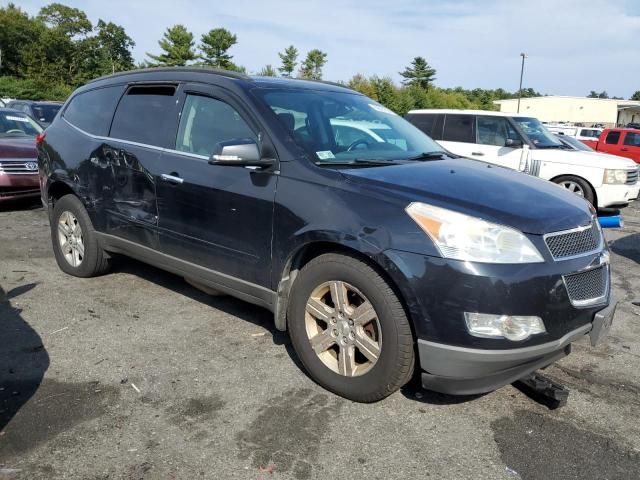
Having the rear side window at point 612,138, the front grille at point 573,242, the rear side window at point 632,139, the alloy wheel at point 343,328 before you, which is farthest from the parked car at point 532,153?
the rear side window at point 612,138

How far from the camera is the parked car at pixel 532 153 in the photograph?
9750 millimetres

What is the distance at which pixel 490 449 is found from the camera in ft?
9.13

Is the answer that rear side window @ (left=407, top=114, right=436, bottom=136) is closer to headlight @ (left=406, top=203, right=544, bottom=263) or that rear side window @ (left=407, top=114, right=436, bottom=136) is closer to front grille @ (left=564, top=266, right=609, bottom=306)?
front grille @ (left=564, top=266, right=609, bottom=306)

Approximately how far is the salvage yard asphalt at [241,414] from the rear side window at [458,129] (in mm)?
6604

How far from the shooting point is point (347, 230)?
9.85 feet

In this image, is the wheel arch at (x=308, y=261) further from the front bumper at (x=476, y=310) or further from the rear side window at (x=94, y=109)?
the rear side window at (x=94, y=109)

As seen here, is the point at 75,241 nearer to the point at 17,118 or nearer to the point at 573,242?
the point at 573,242

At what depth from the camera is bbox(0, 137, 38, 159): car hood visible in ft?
27.2

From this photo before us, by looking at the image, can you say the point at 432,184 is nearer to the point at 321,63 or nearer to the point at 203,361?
the point at 203,361

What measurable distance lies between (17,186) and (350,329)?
716 cm

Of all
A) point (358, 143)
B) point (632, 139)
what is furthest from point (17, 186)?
point (632, 139)

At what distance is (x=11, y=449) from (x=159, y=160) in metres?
2.17

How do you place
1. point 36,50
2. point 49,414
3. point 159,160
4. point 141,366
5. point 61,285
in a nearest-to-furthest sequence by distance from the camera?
point 49,414, point 141,366, point 159,160, point 61,285, point 36,50

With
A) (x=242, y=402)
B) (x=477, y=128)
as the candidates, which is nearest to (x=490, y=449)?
(x=242, y=402)
